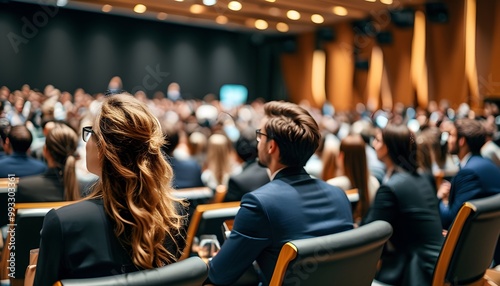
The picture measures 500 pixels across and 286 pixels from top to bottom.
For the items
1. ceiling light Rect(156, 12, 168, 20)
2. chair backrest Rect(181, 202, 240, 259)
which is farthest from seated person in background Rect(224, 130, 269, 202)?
ceiling light Rect(156, 12, 168, 20)

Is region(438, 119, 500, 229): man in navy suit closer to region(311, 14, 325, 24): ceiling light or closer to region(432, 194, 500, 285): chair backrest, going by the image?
region(432, 194, 500, 285): chair backrest

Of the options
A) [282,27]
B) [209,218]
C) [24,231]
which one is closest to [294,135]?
[209,218]

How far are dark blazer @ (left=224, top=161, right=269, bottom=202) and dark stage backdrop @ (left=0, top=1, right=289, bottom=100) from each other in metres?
12.4

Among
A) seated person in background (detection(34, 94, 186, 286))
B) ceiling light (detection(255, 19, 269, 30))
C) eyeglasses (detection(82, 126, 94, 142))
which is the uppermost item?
ceiling light (detection(255, 19, 269, 30))

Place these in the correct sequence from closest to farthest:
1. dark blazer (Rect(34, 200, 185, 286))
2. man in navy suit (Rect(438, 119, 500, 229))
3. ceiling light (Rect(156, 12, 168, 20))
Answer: dark blazer (Rect(34, 200, 185, 286))
man in navy suit (Rect(438, 119, 500, 229))
ceiling light (Rect(156, 12, 168, 20))

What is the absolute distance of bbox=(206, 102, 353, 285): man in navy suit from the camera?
175 cm

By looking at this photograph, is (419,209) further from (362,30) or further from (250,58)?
(250,58)

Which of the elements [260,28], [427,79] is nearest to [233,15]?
[260,28]

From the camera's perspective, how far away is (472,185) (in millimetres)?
3002

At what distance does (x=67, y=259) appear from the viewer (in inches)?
49.3

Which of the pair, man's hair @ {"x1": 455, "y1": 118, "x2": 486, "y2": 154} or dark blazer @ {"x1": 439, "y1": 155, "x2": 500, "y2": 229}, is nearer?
dark blazer @ {"x1": 439, "y1": 155, "x2": 500, "y2": 229}

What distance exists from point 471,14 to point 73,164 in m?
10.9

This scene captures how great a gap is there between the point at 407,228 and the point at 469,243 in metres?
0.43

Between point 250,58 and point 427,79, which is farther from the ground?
point 250,58
